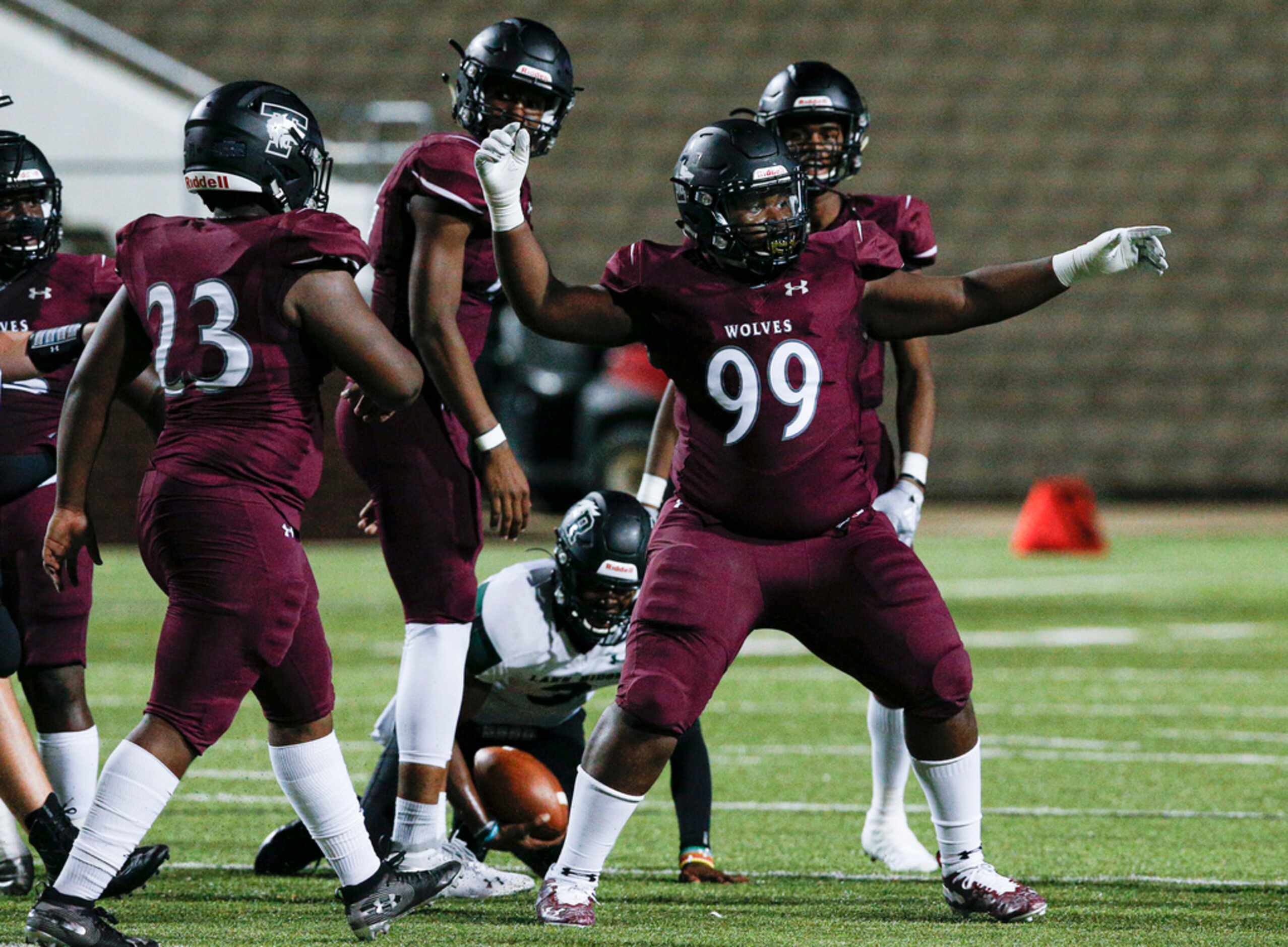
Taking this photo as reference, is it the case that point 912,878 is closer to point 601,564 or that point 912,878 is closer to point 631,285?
point 601,564

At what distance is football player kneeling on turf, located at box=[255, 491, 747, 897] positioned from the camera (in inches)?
199

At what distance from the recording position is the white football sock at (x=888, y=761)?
17.5 feet

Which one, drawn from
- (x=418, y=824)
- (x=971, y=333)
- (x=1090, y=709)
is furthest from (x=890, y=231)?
(x=971, y=333)

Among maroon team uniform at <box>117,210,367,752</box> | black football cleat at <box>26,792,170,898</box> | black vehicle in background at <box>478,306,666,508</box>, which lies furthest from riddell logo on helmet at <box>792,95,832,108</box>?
black vehicle in background at <box>478,306,666,508</box>

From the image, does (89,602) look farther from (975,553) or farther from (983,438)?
(983,438)

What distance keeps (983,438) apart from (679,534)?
1448 cm

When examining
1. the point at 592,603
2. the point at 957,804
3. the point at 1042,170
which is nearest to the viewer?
the point at 957,804

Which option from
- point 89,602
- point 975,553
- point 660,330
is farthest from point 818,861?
point 975,553

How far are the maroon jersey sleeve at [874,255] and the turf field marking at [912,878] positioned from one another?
1.50m

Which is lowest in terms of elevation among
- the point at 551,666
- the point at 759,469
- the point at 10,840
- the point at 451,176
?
the point at 10,840

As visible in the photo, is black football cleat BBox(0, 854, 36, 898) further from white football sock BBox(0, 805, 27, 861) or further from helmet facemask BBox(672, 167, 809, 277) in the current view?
helmet facemask BBox(672, 167, 809, 277)

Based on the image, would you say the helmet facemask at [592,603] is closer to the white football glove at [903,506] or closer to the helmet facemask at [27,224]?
the white football glove at [903,506]

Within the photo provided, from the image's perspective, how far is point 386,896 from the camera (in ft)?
13.6

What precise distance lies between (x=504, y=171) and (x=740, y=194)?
0.49 metres
